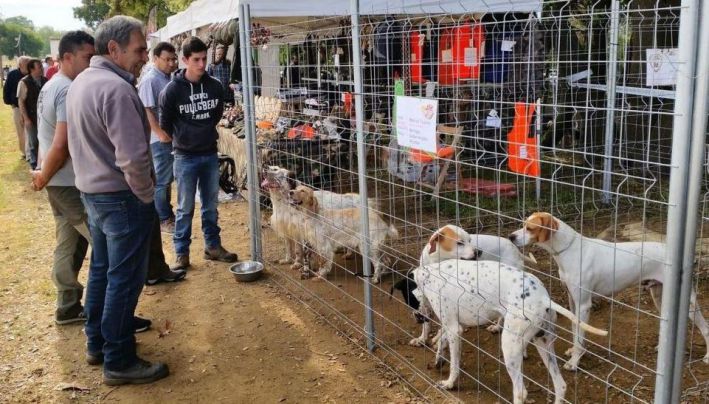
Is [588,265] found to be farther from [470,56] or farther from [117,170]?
[117,170]

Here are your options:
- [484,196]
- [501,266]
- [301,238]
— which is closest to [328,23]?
[484,196]

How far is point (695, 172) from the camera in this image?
6.13ft

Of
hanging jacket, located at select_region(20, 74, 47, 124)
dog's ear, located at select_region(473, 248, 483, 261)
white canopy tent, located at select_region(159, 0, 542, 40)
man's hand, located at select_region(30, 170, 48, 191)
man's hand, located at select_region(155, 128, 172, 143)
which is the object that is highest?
white canopy tent, located at select_region(159, 0, 542, 40)

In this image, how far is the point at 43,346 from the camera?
4277 millimetres

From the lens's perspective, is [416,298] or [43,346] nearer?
[416,298]

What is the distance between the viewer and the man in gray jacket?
3230 millimetres

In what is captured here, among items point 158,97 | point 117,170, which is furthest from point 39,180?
point 158,97

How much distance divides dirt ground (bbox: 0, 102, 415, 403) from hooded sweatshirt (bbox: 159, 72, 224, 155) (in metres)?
1.24

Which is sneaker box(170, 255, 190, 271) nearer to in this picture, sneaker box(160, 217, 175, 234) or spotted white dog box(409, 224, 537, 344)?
sneaker box(160, 217, 175, 234)

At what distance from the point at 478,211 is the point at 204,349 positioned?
7.42ft

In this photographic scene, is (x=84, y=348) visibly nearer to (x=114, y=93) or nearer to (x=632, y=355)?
(x=114, y=93)

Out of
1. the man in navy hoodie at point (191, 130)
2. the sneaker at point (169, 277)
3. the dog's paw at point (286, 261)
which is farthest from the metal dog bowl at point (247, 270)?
the man in navy hoodie at point (191, 130)

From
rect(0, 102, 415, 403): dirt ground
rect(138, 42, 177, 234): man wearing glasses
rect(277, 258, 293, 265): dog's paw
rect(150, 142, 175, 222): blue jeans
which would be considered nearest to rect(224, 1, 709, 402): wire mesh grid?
rect(277, 258, 293, 265): dog's paw

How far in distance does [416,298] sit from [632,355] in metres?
1.44
